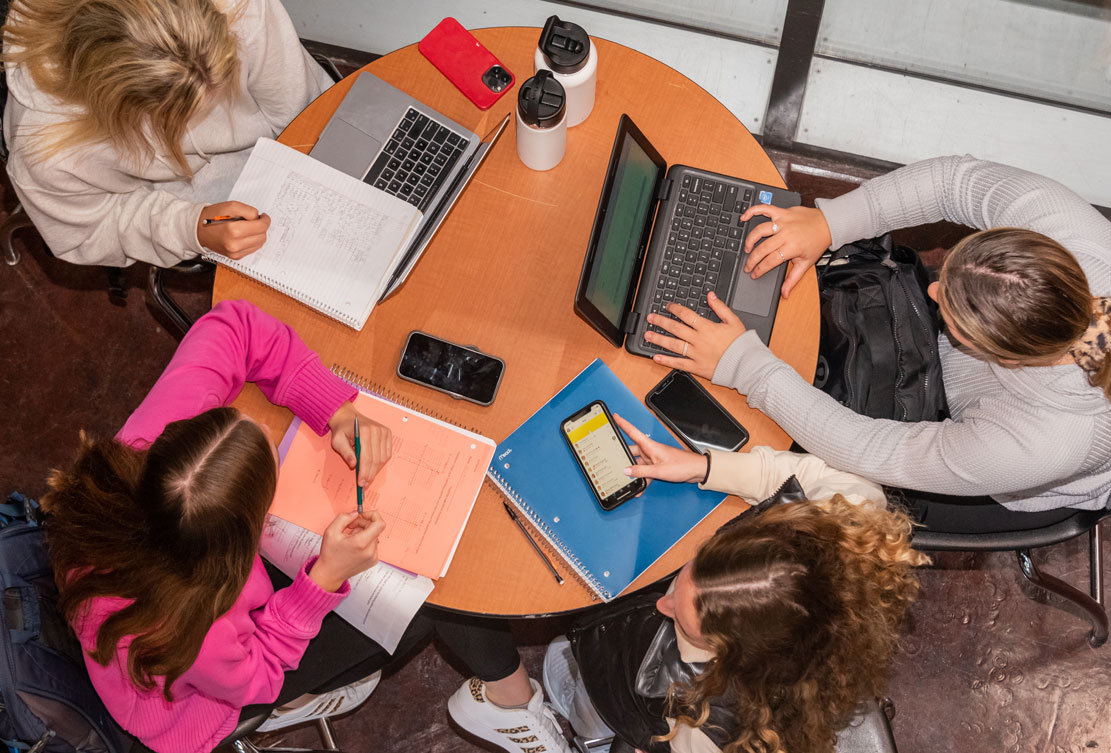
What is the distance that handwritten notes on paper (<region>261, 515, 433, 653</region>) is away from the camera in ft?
5.09

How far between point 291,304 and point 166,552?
565 millimetres

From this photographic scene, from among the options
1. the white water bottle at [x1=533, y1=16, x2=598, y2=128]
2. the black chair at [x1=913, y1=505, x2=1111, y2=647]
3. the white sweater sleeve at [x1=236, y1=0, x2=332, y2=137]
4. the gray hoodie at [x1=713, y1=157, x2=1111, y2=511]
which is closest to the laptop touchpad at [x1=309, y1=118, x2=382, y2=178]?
the white sweater sleeve at [x1=236, y1=0, x2=332, y2=137]

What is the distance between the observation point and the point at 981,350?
56.7 inches

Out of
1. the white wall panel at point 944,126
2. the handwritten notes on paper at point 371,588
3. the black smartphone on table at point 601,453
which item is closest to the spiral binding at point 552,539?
the black smartphone on table at point 601,453

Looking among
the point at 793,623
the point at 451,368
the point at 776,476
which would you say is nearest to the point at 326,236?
the point at 451,368

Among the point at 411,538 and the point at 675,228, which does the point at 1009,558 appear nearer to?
the point at 675,228

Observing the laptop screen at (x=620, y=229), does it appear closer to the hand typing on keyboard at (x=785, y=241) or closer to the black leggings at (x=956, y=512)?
the hand typing on keyboard at (x=785, y=241)

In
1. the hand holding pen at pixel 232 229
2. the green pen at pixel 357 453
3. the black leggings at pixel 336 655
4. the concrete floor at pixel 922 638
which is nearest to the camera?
the green pen at pixel 357 453

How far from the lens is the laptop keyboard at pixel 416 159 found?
5.43ft

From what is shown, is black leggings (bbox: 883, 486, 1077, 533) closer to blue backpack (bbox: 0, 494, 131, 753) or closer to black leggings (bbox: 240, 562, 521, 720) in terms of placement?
black leggings (bbox: 240, 562, 521, 720)

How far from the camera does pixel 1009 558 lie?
2355 millimetres

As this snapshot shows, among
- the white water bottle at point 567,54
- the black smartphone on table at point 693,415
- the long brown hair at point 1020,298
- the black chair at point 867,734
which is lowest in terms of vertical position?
the black chair at point 867,734

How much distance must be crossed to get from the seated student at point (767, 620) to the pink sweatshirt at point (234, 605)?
0.58m

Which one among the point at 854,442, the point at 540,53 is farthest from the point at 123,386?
the point at 854,442
